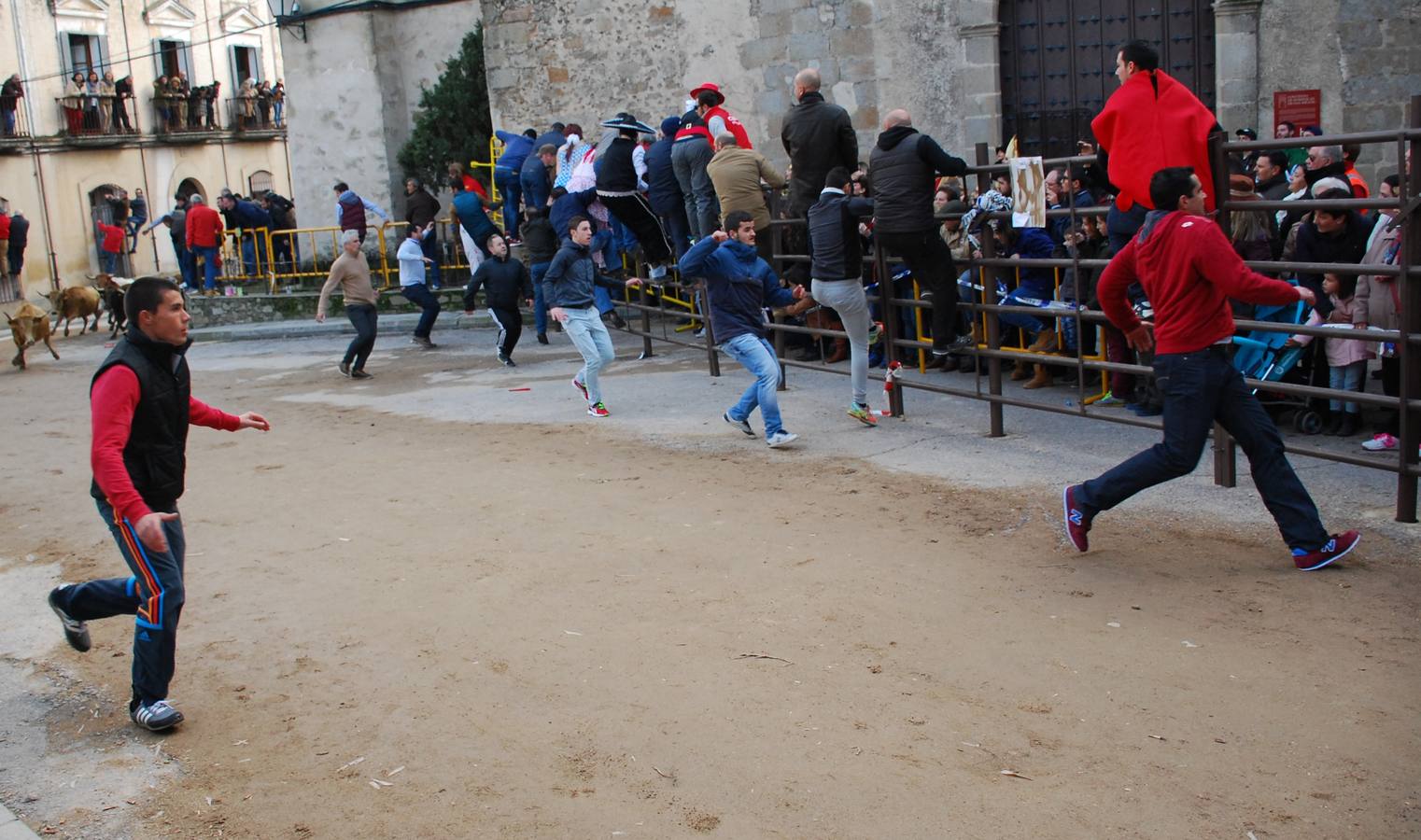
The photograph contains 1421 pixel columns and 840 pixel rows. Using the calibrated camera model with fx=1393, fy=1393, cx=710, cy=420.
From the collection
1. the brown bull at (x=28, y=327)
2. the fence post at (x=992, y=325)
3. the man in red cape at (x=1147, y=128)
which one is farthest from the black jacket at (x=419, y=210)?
the man in red cape at (x=1147, y=128)

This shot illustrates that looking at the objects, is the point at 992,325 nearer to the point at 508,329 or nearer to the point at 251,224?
the point at 508,329

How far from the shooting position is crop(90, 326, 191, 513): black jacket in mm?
5289

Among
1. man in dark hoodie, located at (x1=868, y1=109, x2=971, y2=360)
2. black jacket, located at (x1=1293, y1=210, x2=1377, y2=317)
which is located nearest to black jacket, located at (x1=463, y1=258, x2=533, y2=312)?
man in dark hoodie, located at (x1=868, y1=109, x2=971, y2=360)

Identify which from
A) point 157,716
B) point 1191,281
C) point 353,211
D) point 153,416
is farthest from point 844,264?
point 353,211

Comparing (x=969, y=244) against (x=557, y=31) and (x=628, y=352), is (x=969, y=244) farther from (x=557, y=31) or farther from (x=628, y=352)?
(x=557, y=31)

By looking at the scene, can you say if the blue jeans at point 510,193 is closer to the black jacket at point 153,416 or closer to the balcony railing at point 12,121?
the black jacket at point 153,416

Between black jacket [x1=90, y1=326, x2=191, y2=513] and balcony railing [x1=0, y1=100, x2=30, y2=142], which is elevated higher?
balcony railing [x1=0, y1=100, x2=30, y2=142]

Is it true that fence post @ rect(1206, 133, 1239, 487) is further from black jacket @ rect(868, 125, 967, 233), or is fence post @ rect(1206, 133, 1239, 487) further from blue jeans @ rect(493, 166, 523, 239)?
blue jeans @ rect(493, 166, 523, 239)

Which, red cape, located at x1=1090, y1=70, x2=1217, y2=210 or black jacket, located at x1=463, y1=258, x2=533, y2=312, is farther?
black jacket, located at x1=463, y1=258, x2=533, y2=312

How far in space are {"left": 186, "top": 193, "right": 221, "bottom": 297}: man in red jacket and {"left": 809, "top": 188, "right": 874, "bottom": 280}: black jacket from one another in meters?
15.4

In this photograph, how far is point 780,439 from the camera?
9492 millimetres

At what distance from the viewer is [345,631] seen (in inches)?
249

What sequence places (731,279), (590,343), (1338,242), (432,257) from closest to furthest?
(1338,242) → (731,279) → (590,343) → (432,257)

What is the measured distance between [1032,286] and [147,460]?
6286 millimetres
